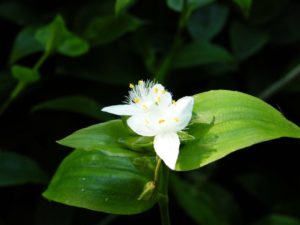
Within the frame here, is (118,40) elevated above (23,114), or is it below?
Answer: above

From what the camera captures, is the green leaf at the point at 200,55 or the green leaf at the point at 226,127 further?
the green leaf at the point at 200,55

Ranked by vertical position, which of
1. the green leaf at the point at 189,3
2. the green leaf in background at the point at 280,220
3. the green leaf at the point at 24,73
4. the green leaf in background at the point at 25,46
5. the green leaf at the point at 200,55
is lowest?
the green leaf in background at the point at 280,220

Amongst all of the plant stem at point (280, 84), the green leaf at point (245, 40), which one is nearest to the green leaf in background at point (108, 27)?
the green leaf at point (245, 40)

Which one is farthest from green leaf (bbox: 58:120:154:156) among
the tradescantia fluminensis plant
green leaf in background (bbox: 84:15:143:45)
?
green leaf in background (bbox: 84:15:143:45)

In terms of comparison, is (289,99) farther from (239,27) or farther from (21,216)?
(21,216)

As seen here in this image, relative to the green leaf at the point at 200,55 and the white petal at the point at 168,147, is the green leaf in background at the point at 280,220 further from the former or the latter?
the white petal at the point at 168,147

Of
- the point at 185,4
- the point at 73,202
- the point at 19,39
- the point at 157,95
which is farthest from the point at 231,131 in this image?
the point at 19,39
